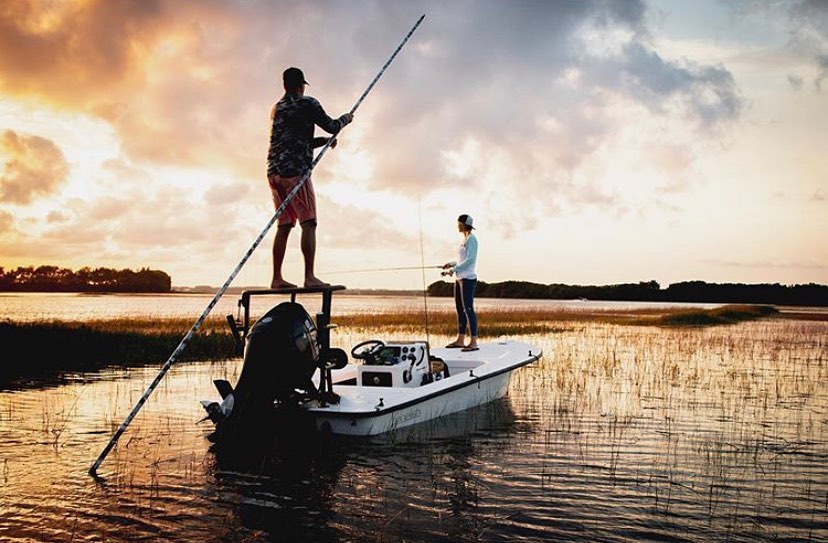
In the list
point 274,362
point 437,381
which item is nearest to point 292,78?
point 274,362

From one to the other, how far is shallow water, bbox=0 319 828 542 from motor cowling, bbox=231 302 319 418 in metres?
0.73

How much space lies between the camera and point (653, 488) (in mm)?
7184

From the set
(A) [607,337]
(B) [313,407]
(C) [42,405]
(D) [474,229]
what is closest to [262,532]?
(B) [313,407]

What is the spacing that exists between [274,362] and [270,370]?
9 cm

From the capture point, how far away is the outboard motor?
7512 mm

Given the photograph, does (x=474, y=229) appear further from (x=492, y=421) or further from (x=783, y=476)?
(x=783, y=476)

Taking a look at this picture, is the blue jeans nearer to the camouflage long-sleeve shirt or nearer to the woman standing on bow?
the woman standing on bow

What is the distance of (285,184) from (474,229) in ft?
17.1

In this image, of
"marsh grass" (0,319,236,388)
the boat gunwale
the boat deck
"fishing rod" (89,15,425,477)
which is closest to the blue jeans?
the boat deck

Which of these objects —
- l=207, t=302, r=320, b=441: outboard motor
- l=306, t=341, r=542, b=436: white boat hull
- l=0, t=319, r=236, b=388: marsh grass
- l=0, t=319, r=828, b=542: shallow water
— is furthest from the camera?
l=0, t=319, r=236, b=388: marsh grass

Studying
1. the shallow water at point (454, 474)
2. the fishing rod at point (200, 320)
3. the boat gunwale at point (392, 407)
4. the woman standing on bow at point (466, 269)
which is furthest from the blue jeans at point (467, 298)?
the fishing rod at point (200, 320)

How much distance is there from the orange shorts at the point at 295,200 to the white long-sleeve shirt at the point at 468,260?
477cm

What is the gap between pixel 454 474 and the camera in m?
7.56

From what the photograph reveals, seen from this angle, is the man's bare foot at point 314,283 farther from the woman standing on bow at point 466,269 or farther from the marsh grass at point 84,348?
the marsh grass at point 84,348
